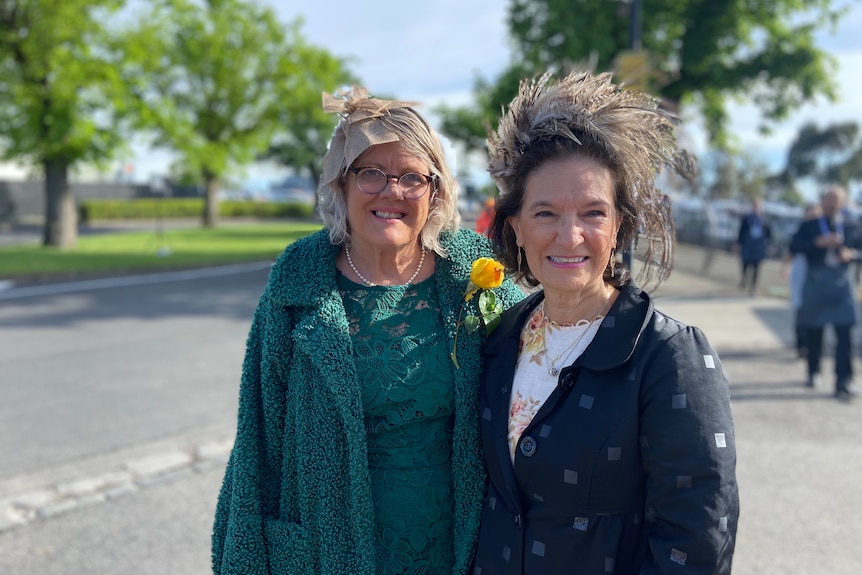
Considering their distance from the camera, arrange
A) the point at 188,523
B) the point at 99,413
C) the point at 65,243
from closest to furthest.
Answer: the point at 188,523
the point at 99,413
the point at 65,243

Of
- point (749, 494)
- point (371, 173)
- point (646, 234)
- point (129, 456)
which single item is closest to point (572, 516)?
point (646, 234)

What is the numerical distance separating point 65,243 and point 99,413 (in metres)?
15.7

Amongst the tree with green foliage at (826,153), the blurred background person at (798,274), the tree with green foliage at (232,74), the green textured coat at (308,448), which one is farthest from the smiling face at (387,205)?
the tree with green foliage at (826,153)

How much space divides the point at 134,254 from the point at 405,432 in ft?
59.9

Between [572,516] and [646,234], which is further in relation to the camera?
[646,234]

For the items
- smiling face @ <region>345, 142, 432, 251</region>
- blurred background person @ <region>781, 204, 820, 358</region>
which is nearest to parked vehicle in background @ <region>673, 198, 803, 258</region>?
blurred background person @ <region>781, 204, 820, 358</region>

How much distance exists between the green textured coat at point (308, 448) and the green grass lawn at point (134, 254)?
11.9m

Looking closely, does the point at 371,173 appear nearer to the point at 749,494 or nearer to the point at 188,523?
the point at 188,523

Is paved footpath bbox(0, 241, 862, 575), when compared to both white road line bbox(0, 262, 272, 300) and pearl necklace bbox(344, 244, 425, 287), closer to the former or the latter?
pearl necklace bbox(344, 244, 425, 287)

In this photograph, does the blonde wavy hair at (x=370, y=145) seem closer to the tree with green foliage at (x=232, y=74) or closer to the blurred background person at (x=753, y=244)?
the blurred background person at (x=753, y=244)

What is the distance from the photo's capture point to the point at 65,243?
19.8 meters

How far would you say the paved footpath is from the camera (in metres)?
3.78

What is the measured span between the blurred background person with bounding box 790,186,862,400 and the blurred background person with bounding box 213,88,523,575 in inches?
237

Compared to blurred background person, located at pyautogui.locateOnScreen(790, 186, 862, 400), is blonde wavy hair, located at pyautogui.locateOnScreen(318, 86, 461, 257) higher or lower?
higher
